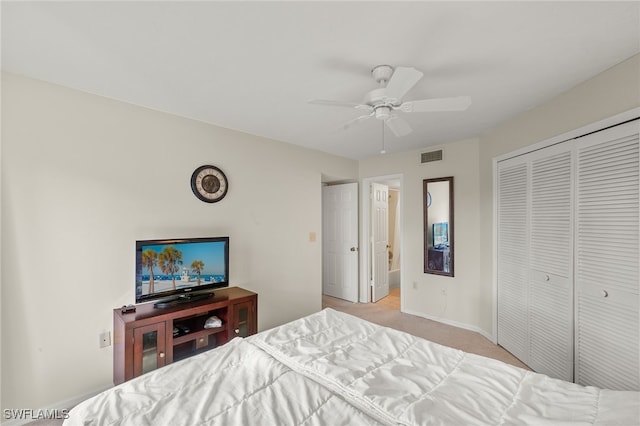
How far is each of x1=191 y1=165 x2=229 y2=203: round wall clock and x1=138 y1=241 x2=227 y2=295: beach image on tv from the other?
519 millimetres

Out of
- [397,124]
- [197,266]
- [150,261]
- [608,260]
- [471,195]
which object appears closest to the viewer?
[608,260]

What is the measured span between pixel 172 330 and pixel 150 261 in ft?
1.98

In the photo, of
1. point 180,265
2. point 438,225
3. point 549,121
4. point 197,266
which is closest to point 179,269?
point 180,265

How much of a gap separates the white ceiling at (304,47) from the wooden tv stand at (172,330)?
1.79 metres

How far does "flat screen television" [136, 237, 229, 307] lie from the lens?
2316 mm

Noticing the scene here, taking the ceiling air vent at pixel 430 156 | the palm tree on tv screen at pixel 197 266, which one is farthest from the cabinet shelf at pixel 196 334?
the ceiling air vent at pixel 430 156

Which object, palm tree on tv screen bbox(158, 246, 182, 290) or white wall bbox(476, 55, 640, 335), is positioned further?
palm tree on tv screen bbox(158, 246, 182, 290)

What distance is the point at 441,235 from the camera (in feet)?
12.7

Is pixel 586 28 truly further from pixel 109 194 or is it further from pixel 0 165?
pixel 0 165

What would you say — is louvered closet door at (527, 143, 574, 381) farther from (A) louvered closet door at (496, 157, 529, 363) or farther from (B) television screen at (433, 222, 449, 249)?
(B) television screen at (433, 222, 449, 249)

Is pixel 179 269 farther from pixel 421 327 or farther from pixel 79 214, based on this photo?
pixel 421 327

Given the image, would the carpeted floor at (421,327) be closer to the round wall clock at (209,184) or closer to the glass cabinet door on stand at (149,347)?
the glass cabinet door on stand at (149,347)

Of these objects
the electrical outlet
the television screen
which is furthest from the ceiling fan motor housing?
the electrical outlet

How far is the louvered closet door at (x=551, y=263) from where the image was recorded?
2217 mm
